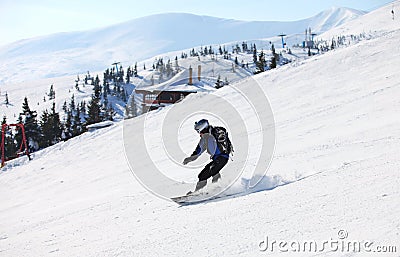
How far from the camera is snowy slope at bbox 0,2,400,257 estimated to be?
4.44 meters

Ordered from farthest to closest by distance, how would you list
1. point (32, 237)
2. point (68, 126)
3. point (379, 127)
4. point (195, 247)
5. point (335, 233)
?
point (68, 126), point (379, 127), point (32, 237), point (195, 247), point (335, 233)

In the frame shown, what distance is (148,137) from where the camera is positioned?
54.9ft

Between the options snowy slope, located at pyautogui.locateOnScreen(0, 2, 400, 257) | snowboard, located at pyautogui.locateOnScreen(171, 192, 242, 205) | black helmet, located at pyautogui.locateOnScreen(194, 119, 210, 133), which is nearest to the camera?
snowy slope, located at pyautogui.locateOnScreen(0, 2, 400, 257)

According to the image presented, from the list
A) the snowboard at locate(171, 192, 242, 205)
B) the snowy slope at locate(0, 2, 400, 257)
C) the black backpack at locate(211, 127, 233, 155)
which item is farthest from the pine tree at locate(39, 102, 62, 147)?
the black backpack at locate(211, 127, 233, 155)

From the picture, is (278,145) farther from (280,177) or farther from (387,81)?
(387,81)

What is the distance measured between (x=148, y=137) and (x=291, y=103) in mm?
6606

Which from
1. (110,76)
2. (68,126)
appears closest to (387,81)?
(68,126)

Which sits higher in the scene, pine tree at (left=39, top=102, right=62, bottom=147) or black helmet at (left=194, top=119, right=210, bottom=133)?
black helmet at (left=194, top=119, right=210, bottom=133)

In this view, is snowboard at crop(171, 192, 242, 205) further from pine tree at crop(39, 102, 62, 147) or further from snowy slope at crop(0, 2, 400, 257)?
pine tree at crop(39, 102, 62, 147)

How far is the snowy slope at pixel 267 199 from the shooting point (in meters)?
Result: 4.44

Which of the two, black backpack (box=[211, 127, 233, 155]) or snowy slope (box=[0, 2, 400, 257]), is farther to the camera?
black backpack (box=[211, 127, 233, 155])

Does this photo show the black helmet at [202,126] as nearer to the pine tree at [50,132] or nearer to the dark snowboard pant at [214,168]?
the dark snowboard pant at [214,168]

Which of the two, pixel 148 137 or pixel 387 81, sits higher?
pixel 387 81

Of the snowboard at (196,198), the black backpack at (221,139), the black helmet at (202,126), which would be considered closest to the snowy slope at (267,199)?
the snowboard at (196,198)
